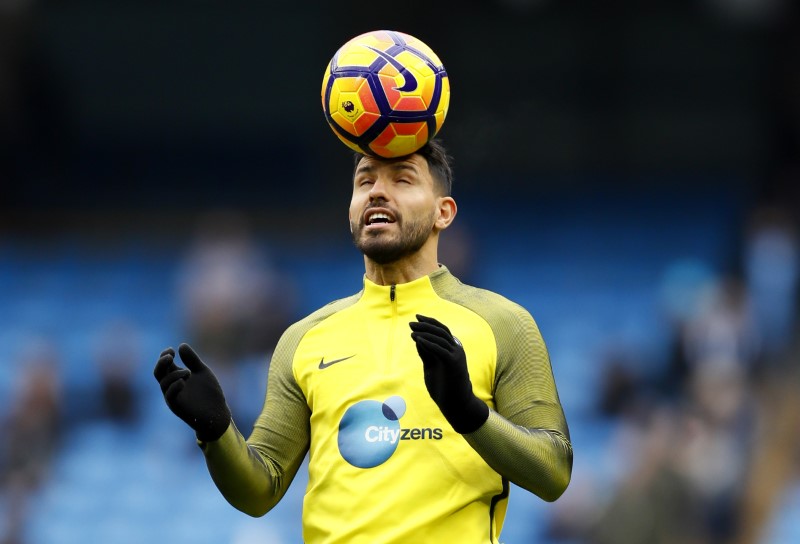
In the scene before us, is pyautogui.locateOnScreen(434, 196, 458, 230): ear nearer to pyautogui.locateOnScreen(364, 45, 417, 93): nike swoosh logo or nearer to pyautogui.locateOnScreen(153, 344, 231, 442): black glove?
pyautogui.locateOnScreen(364, 45, 417, 93): nike swoosh logo

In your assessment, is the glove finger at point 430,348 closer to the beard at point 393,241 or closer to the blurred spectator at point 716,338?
the beard at point 393,241

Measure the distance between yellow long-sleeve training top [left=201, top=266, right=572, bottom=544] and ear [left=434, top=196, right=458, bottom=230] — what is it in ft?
0.52

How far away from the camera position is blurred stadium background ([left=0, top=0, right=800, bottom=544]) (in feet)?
47.1

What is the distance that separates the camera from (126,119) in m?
19.1

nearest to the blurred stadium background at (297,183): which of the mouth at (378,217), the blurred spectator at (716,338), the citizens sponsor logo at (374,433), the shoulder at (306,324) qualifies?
the blurred spectator at (716,338)

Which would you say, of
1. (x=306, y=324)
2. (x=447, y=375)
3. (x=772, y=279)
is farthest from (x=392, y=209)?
(x=772, y=279)

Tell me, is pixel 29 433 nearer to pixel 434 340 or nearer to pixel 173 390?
pixel 173 390

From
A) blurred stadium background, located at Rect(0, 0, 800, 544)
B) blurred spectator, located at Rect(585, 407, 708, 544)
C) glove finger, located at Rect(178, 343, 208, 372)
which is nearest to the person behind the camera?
glove finger, located at Rect(178, 343, 208, 372)

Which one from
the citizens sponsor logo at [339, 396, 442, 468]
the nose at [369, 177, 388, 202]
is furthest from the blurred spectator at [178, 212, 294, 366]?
the citizens sponsor logo at [339, 396, 442, 468]

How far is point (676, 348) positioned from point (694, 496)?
8.63 feet

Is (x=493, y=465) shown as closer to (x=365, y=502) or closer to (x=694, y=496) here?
(x=365, y=502)

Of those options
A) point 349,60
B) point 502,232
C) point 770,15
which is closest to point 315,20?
point 502,232

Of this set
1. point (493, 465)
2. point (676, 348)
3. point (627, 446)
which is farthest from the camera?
point (676, 348)

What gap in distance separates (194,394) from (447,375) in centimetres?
75
